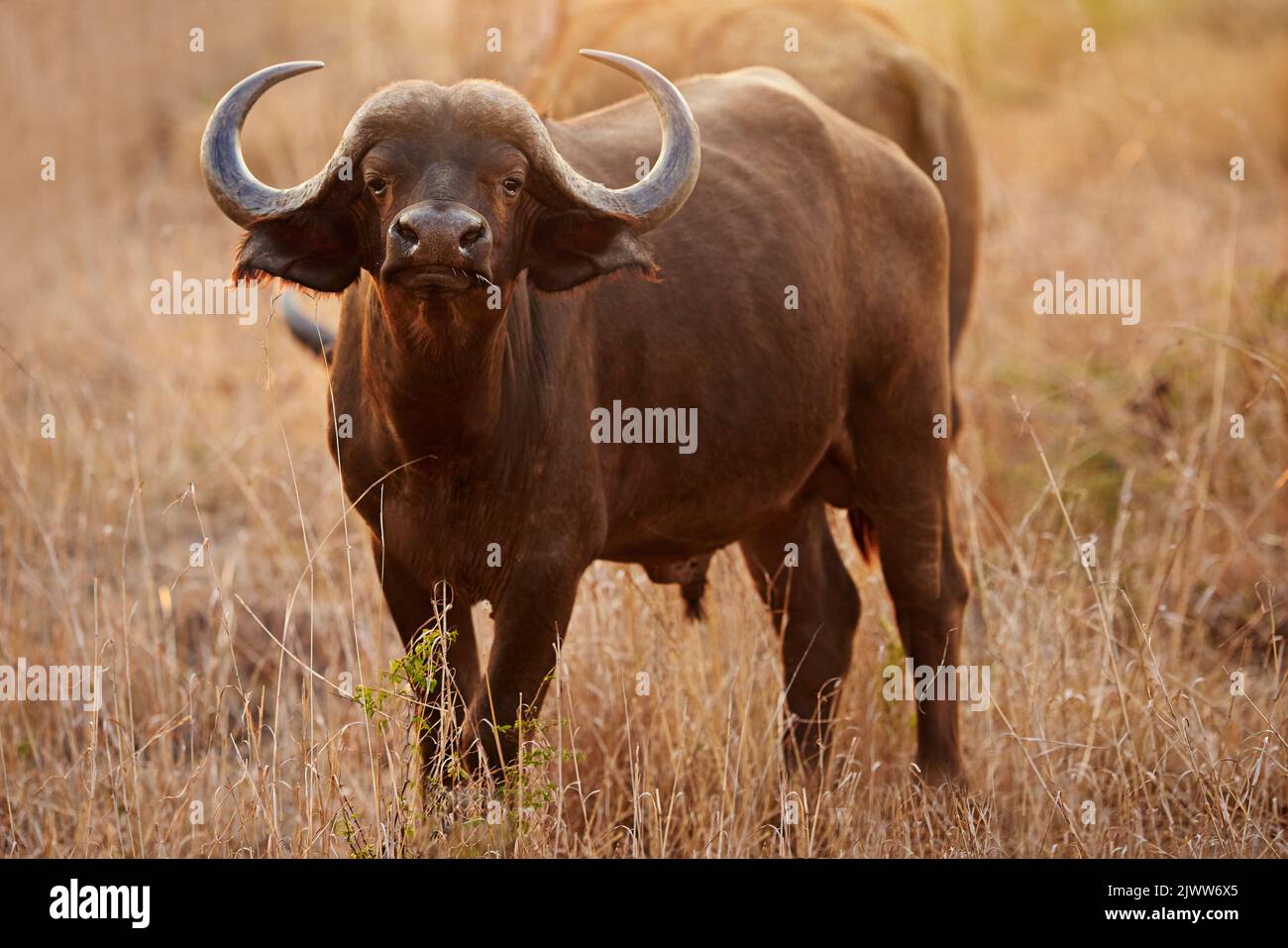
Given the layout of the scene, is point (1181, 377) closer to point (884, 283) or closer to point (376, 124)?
point (884, 283)

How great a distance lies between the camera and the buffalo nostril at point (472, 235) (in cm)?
331

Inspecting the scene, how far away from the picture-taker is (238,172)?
12.1 ft

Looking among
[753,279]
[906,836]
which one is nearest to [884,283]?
[753,279]

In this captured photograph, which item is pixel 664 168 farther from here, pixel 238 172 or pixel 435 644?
pixel 435 644

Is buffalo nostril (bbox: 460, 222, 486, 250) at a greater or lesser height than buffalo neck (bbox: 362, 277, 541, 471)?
greater

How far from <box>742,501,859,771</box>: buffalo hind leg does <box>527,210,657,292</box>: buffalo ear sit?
1757 mm

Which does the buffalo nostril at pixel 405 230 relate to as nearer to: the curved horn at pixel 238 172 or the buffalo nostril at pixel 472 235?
the buffalo nostril at pixel 472 235

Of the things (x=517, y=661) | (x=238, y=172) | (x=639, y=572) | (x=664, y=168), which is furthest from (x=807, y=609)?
(x=238, y=172)

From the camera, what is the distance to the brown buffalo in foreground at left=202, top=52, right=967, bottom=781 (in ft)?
11.9

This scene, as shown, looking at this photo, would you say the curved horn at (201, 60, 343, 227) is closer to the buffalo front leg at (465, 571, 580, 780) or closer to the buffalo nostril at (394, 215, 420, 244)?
the buffalo nostril at (394, 215, 420, 244)

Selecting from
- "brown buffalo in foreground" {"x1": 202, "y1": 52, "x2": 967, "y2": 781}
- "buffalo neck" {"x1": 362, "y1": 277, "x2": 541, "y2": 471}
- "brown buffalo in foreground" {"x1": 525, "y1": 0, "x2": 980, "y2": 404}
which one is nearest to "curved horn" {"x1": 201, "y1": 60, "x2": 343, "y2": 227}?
"brown buffalo in foreground" {"x1": 202, "y1": 52, "x2": 967, "y2": 781}

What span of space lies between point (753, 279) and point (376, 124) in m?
1.42

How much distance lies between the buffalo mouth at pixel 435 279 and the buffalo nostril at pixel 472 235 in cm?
6

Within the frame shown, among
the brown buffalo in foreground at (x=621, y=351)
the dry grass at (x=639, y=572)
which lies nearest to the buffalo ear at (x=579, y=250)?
the brown buffalo in foreground at (x=621, y=351)
